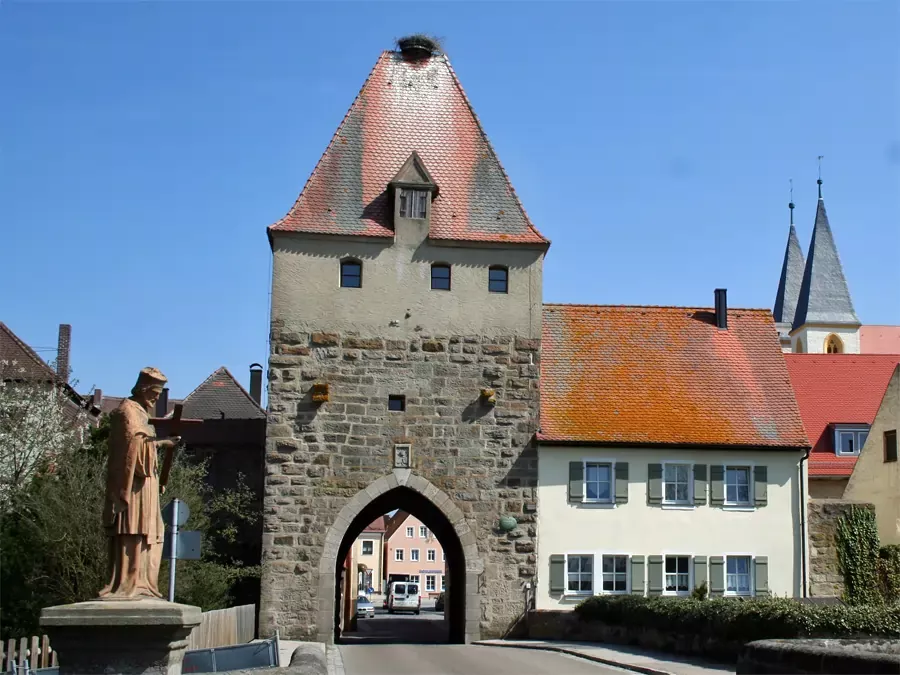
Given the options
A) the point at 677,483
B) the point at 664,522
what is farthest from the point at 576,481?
the point at 677,483

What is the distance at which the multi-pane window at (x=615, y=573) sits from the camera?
27842 mm

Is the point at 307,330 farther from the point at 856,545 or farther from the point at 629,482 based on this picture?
the point at 856,545

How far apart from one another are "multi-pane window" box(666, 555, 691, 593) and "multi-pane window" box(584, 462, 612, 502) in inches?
80.0

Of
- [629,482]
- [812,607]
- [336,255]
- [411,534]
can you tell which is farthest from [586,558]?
[411,534]

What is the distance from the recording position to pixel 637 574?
27859 mm

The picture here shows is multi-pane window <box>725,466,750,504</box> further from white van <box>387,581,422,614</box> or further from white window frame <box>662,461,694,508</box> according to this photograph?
white van <box>387,581,422,614</box>

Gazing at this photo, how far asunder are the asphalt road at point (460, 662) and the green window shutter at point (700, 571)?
5.66 m

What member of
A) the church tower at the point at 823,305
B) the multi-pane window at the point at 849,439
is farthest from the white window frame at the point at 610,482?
the church tower at the point at 823,305

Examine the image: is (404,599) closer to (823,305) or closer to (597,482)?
(823,305)

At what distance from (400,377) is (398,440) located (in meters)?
1.42

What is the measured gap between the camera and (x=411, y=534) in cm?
8775

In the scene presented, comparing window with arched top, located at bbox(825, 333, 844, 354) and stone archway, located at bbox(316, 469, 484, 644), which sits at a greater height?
window with arched top, located at bbox(825, 333, 844, 354)

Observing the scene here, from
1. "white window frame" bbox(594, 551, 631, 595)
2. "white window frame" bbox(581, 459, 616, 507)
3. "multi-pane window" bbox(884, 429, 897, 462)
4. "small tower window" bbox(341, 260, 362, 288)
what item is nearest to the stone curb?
"white window frame" bbox(594, 551, 631, 595)

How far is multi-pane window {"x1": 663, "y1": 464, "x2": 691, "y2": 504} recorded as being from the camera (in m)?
28.4
